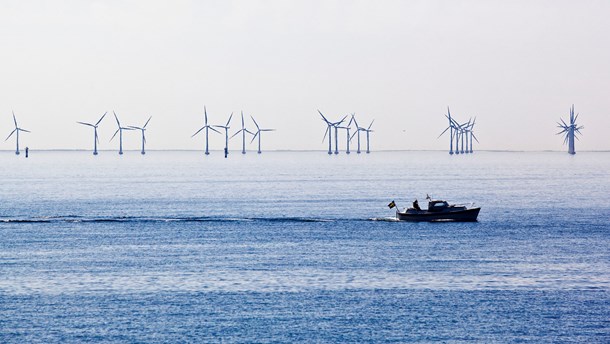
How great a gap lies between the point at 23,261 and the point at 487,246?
4860cm

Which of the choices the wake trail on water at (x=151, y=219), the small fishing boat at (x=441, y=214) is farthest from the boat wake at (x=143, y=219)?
the small fishing boat at (x=441, y=214)

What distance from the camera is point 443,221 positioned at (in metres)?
141

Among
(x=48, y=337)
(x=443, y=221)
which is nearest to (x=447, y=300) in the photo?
(x=48, y=337)

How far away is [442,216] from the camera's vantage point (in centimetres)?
14038

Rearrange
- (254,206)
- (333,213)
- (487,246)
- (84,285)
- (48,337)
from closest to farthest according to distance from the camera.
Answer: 1. (48,337)
2. (84,285)
3. (487,246)
4. (333,213)
5. (254,206)

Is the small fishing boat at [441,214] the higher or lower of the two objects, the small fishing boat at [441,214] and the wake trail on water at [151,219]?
the higher

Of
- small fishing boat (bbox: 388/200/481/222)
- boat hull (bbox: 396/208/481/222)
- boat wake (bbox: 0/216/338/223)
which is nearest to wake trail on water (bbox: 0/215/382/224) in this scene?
boat wake (bbox: 0/216/338/223)

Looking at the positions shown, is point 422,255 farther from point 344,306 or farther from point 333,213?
point 333,213

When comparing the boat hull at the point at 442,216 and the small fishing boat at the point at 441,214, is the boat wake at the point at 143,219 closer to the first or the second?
the boat hull at the point at 442,216

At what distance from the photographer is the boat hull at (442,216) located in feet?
460

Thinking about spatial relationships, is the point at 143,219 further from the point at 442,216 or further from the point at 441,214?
the point at 442,216

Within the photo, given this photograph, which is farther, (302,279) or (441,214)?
(441,214)

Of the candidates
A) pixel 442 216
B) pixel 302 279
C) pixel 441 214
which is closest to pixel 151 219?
pixel 441 214

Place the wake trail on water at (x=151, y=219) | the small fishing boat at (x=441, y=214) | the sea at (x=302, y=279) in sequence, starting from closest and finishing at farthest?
the sea at (x=302, y=279) < the small fishing boat at (x=441, y=214) < the wake trail on water at (x=151, y=219)
